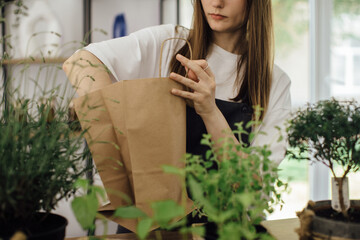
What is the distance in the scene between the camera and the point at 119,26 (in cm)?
298

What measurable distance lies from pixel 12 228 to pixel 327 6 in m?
3.39

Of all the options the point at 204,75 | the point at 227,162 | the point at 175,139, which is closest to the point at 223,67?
the point at 204,75

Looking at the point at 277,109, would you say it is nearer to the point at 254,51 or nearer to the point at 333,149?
the point at 254,51

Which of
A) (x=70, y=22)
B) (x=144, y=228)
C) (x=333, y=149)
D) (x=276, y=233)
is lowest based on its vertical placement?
(x=276, y=233)

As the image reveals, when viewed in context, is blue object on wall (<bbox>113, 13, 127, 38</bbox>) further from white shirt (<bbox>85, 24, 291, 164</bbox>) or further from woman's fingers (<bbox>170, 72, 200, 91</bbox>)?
woman's fingers (<bbox>170, 72, 200, 91</bbox>)

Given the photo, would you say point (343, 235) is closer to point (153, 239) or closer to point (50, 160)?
point (153, 239)

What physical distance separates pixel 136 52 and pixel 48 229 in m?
0.85

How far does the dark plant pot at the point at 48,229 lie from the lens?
600 mm

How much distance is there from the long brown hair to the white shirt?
0.04 meters

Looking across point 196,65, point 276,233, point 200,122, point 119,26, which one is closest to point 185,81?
point 196,65

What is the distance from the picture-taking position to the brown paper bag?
89 centimetres

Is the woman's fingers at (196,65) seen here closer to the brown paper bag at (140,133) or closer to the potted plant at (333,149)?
the brown paper bag at (140,133)

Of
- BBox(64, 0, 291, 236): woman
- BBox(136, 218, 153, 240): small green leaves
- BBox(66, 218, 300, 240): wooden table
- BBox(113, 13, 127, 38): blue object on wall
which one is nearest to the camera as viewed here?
BBox(136, 218, 153, 240): small green leaves

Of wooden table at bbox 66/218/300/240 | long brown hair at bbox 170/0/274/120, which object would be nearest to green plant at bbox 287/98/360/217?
wooden table at bbox 66/218/300/240
